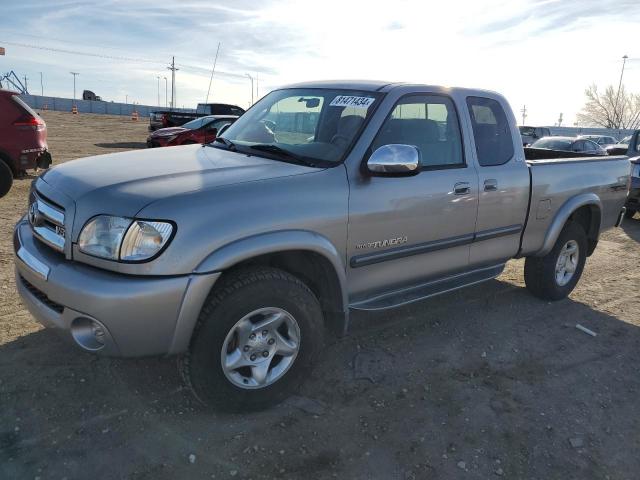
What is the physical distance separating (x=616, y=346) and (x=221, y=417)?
10.5 feet

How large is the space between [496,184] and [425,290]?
3.33ft

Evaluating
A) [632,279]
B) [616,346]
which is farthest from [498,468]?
[632,279]

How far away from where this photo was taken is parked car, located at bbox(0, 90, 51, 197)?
814 centimetres

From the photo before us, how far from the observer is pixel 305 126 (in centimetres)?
372

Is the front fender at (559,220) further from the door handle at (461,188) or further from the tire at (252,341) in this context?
the tire at (252,341)

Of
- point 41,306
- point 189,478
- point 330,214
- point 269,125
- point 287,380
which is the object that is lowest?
point 189,478

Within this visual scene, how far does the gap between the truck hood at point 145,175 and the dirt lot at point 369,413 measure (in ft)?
3.87

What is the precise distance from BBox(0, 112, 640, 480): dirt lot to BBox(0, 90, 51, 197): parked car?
459 cm

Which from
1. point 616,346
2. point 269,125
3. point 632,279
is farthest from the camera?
point 632,279

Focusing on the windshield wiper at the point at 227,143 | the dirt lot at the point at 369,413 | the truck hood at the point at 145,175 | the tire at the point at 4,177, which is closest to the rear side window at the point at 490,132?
the dirt lot at the point at 369,413

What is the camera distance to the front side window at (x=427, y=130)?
141 inches

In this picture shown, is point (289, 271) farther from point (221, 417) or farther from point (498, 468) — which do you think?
point (498, 468)

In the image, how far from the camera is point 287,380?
3127 millimetres

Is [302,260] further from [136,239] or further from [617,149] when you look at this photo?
[617,149]
